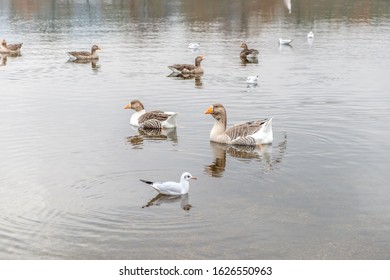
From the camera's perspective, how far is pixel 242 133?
23719mm

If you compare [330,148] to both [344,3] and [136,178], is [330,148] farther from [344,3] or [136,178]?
[344,3]

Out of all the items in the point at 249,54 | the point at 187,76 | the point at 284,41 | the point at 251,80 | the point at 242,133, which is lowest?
the point at 187,76

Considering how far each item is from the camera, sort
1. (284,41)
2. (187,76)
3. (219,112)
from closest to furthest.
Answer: (219,112) → (187,76) → (284,41)

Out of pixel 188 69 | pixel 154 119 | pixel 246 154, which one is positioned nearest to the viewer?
pixel 246 154

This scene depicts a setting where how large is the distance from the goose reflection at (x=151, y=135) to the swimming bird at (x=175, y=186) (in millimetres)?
6170

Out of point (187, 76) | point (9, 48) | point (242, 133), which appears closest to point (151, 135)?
point (242, 133)

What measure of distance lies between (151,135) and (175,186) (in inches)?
332

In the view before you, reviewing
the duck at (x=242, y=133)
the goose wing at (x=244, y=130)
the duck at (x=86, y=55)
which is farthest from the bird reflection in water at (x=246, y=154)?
the duck at (x=86, y=55)

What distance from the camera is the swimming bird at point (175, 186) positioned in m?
18.0

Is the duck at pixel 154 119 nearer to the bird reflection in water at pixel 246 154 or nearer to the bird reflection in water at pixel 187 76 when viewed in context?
the bird reflection in water at pixel 246 154

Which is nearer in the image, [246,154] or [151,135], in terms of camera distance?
[246,154]

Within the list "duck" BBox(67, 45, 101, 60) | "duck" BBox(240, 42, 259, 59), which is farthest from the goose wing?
"duck" BBox(67, 45, 101, 60)

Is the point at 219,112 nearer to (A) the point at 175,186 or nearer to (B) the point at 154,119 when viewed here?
(B) the point at 154,119
